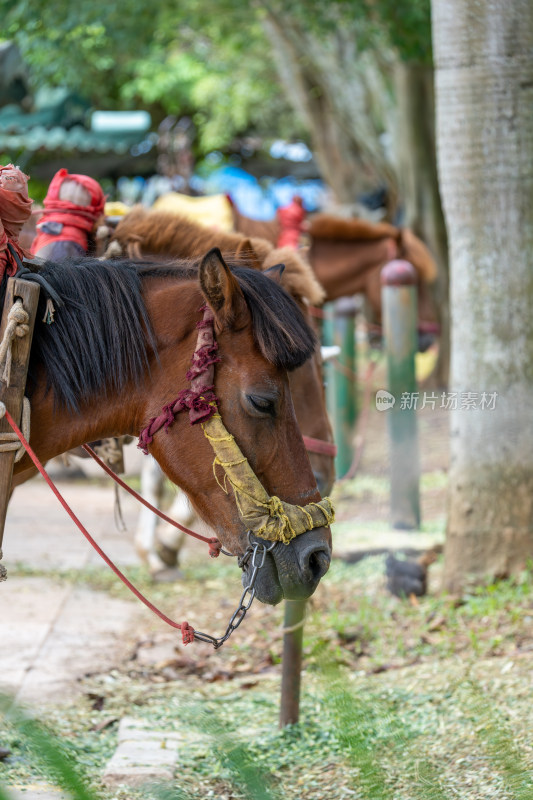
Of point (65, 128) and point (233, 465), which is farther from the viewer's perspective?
point (65, 128)

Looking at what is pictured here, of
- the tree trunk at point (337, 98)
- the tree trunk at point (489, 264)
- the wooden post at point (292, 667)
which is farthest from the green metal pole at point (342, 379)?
the wooden post at point (292, 667)

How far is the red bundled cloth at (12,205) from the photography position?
2.39 metres

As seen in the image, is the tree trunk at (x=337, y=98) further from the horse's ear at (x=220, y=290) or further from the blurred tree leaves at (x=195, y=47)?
the horse's ear at (x=220, y=290)

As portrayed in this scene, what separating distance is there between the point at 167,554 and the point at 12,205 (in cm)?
376

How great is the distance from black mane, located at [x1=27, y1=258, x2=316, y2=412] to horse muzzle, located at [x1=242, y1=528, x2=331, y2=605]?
46 cm

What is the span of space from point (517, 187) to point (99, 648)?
320 cm

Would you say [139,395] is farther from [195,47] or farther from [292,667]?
[195,47]

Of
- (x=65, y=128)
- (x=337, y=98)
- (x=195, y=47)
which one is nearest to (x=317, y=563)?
(x=337, y=98)

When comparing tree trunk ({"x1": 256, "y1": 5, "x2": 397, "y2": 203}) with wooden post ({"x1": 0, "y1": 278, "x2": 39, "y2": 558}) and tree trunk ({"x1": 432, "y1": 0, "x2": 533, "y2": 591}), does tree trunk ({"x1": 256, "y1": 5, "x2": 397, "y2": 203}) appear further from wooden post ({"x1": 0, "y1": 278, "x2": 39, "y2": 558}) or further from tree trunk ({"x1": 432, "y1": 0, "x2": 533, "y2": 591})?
wooden post ({"x1": 0, "y1": 278, "x2": 39, "y2": 558})

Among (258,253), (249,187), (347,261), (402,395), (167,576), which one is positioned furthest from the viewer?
(249,187)

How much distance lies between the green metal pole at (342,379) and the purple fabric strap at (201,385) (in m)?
5.35

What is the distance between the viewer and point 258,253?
142 inches

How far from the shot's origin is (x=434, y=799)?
103 centimetres

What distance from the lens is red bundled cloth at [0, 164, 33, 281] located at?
7.86 ft
